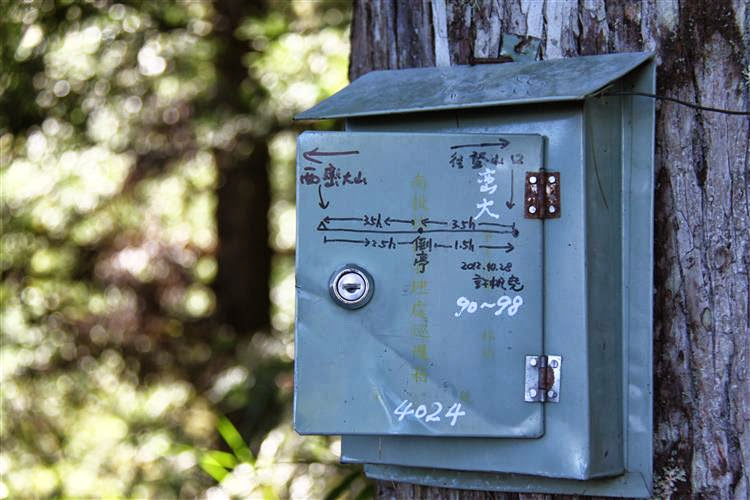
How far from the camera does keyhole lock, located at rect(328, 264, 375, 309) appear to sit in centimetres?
197

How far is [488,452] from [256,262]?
485cm

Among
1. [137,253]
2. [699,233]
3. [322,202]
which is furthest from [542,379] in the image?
[137,253]

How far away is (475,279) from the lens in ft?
6.39

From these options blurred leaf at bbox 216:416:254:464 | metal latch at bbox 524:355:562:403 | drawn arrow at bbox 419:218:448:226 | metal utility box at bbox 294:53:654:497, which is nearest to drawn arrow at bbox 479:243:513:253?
metal utility box at bbox 294:53:654:497

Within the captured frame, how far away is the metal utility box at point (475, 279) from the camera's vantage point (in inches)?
76.2

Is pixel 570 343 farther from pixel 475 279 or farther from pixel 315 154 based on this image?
pixel 315 154

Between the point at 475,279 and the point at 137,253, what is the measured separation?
5096 mm

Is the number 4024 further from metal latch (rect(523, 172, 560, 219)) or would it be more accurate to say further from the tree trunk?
the tree trunk

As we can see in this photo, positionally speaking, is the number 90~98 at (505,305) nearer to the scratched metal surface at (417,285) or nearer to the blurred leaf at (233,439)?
the scratched metal surface at (417,285)

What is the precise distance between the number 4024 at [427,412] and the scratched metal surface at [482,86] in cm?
61

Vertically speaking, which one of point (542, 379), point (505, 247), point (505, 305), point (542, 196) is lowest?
point (542, 379)

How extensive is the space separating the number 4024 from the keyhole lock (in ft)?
0.74

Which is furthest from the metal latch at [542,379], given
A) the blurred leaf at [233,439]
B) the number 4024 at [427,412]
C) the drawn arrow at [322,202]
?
the blurred leaf at [233,439]

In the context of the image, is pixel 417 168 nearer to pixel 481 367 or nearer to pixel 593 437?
pixel 481 367
